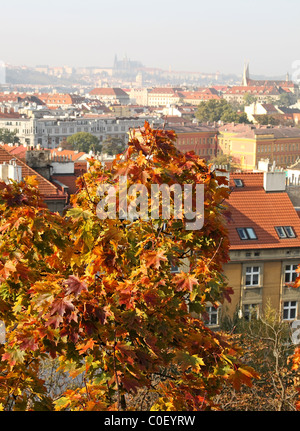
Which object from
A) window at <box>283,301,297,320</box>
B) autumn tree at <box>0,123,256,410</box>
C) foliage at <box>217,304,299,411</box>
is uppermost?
autumn tree at <box>0,123,256,410</box>

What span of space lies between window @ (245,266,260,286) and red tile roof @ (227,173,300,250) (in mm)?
588

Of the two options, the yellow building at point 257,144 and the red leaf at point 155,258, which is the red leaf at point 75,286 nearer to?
the red leaf at point 155,258

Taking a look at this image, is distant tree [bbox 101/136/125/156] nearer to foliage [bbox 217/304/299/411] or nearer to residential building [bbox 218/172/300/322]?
residential building [bbox 218/172/300/322]

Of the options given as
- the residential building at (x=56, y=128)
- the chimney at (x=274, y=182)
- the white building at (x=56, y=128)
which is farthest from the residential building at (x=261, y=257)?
the white building at (x=56, y=128)

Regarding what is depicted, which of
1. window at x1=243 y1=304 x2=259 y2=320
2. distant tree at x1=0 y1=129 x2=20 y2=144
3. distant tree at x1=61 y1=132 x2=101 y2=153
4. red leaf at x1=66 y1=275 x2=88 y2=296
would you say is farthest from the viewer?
distant tree at x1=61 y1=132 x2=101 y2=153

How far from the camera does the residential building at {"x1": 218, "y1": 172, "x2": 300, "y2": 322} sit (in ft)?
73.4

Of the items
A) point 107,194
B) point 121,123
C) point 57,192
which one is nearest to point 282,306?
point 57,192

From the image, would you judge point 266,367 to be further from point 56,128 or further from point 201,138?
point 56,128

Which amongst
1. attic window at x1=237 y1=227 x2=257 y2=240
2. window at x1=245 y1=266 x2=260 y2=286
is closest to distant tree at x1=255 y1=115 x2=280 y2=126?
attic window at x1=237 y1=227 x2=257 y2=240

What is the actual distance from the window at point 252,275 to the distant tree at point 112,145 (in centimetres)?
8333

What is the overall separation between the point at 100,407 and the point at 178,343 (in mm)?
928

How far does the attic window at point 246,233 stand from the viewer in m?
22.6

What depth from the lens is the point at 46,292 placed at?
5.84 m

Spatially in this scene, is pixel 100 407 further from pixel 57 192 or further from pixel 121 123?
pixel 121 123
